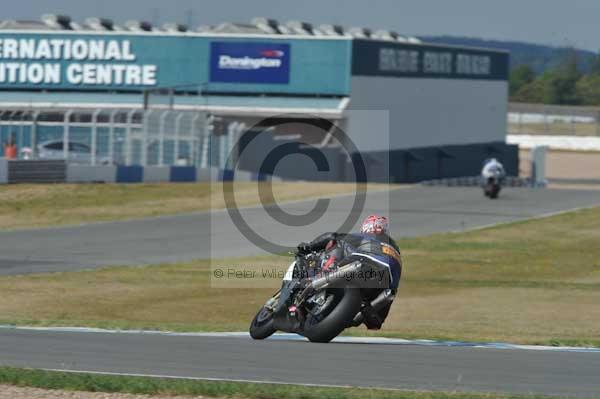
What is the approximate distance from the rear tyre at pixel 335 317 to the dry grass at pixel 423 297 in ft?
6.79

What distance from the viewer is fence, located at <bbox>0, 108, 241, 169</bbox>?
3844 centimetres

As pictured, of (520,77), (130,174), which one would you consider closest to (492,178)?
(130,174)

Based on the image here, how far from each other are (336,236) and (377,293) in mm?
772

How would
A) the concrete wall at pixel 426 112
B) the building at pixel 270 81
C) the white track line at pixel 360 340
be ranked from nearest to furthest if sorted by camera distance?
the white track line at pixel 360 340
the building at pixel 270 81
the concrete wall at pixel 426 112

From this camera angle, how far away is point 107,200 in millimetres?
34344

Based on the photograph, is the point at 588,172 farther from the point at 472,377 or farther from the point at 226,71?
the point at 472,377

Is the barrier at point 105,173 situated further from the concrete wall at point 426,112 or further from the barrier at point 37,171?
the concrete wall at point 426,112

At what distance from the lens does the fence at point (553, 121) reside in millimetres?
97875

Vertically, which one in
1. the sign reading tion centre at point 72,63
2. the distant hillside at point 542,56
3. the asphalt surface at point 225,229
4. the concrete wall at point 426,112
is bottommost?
the asphalt surface at point 225,229

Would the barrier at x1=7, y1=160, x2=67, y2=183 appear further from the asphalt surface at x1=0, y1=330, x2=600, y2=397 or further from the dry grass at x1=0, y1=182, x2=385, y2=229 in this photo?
the asphalt surface at x1=0, y1=330, x2=600, y2=397

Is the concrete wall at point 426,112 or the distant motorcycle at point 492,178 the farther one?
the concrete wall at point 426,112

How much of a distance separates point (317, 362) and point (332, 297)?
117 centimetres

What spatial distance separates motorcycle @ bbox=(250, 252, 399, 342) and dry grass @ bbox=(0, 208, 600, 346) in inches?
78.3

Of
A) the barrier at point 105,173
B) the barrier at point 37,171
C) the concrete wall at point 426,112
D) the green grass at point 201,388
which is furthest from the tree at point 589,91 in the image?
the green grass at point 201,388
